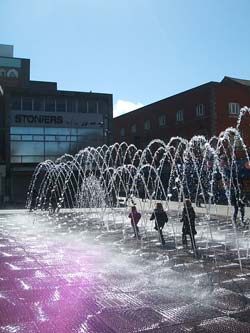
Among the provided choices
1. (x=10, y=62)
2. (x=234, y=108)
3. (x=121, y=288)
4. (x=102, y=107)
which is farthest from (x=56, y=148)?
(x=121, y=288)

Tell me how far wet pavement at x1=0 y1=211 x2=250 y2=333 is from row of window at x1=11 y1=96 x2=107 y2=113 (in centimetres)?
3198

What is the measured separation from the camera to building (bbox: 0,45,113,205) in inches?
1668

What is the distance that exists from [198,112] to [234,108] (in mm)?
3477

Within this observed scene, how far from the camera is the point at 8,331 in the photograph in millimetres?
5469

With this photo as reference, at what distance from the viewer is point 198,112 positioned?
148 feet

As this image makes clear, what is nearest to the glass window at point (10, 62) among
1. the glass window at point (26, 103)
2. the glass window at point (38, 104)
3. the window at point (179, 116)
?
the glass window at point (38, 104)

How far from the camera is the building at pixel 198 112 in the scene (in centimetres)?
4300

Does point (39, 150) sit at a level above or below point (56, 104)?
below

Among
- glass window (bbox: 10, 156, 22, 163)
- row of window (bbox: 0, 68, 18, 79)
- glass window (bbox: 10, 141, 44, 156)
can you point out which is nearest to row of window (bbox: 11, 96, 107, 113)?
glass window (bbox: 10, 141, 44, 156)

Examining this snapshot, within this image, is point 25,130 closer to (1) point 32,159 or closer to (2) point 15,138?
(2) point 15,138

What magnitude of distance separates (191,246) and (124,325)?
669 cm

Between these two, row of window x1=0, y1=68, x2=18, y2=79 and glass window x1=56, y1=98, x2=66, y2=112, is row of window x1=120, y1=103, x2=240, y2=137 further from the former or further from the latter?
row of window x1=0, y1=68, x2=18, y2=79

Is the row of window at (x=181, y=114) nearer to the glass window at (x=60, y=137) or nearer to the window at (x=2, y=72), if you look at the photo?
the glass window at (x=60, y=137)

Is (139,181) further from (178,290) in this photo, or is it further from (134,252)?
(178,290)
